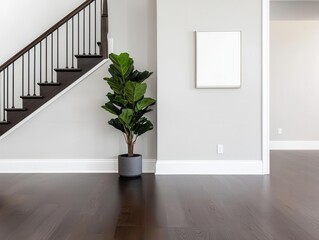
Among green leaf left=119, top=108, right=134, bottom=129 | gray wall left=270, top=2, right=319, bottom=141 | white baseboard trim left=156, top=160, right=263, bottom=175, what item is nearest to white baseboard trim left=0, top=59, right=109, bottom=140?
green leaf left=119, top=108, right=134, bottom=129

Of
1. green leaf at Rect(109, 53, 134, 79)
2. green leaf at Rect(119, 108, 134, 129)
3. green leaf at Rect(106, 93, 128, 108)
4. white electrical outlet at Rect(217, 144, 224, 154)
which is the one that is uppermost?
green leaf at Rect(109, 53, 134, 79)

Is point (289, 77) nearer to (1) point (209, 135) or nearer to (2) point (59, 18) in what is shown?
(1) point (209, 135)

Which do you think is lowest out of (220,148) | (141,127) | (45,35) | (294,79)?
(220,148)

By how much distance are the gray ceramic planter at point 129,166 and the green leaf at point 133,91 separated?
0.78 metres

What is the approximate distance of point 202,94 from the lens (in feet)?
14.4

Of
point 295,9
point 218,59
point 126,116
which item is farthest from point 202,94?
point 295,9

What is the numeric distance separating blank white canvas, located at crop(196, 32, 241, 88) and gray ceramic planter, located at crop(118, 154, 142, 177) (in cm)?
136

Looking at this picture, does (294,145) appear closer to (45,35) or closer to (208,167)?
(208,167)

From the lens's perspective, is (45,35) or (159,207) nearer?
(159,207)

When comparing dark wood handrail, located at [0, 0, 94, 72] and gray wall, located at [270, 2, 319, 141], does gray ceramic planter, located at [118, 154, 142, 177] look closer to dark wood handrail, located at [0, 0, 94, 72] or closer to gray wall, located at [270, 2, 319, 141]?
dark wood handrail, located at [0, 0, 94, 72]

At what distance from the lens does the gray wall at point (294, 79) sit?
24.3 feet

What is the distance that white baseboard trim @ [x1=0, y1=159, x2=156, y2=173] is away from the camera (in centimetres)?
453

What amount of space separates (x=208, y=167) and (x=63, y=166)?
2120mm

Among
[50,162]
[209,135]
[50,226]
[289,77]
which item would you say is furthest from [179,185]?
[289,77]
